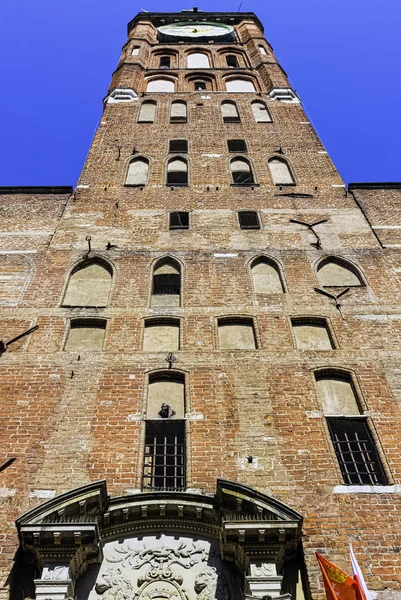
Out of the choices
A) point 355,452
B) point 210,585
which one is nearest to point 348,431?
point 355,452

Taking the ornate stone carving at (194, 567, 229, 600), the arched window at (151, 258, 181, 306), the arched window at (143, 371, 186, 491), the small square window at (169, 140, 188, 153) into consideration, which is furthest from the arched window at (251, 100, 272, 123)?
the ornate stone carving at (194, 567, 229, 600)

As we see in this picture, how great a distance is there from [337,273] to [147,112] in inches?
494

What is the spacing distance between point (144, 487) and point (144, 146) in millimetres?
13669

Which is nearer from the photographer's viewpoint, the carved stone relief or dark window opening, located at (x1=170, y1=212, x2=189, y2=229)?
the carved stone relief

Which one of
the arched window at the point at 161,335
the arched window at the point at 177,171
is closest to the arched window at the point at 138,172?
the arched window at the point at 177,171

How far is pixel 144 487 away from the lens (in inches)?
374

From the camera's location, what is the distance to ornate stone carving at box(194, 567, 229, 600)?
8125mm

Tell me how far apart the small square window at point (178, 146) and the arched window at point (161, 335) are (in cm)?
929

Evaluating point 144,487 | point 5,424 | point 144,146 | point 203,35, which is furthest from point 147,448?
point 203,35

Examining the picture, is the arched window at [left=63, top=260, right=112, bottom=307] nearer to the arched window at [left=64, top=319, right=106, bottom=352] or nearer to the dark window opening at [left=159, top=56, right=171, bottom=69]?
the arched window at [left=64, top=319, right=106, bottom=352]

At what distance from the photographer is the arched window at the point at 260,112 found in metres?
23.1

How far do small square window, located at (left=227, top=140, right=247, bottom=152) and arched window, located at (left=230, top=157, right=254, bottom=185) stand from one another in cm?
90

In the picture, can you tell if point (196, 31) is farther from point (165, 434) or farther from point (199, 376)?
point (165, 434)

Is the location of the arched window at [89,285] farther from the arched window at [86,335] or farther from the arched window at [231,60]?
the arched window at [231,60]
